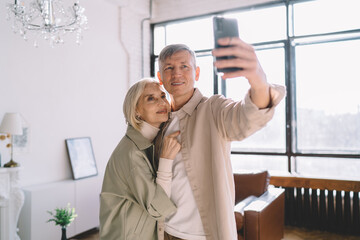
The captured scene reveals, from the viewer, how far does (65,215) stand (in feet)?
10.4

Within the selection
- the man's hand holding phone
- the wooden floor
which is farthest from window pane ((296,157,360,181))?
the man's hand holding phone

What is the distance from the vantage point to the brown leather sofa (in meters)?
2.85

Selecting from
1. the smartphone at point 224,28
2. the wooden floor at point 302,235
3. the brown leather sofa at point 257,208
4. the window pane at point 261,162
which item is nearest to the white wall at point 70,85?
the wooden floor at point 302,235

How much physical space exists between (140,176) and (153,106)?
13.6 inches

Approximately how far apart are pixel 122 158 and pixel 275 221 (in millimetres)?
2486

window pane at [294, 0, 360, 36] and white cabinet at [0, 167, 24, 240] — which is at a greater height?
window pane at [294, 0, 360, 36]

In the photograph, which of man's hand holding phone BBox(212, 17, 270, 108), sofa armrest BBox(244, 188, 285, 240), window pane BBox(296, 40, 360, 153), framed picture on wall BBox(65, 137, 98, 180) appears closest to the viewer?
man's hand holding phone BBox(212, 17, 270, 108)

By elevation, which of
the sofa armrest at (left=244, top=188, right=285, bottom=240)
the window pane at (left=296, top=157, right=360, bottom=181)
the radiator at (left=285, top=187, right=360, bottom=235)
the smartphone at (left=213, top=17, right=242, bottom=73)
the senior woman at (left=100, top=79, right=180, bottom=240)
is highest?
the smartphone at (left=213, top=17, right=242, bottom=73)

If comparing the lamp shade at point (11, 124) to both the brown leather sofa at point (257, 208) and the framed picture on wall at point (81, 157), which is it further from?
the brown leather sofa at point (257, 208)

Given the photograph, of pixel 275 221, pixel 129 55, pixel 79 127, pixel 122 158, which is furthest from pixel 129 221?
pixel 129 55

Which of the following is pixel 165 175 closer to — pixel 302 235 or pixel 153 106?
pixel 153 106

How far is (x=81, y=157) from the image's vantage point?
14.4ft

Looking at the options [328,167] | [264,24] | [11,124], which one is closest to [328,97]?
[328,167]

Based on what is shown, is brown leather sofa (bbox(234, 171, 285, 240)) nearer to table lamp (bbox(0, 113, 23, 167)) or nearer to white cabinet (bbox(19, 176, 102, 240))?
white cabinet (bbox(19, 176, 102, 240))
